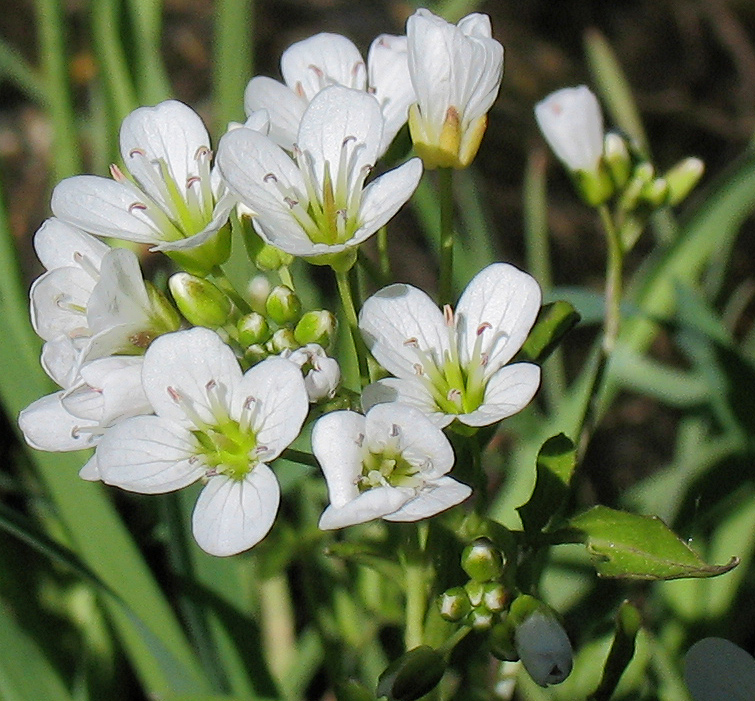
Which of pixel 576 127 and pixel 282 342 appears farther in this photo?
pixel 576 127

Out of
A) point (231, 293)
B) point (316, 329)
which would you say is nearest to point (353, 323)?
point (316, 329)

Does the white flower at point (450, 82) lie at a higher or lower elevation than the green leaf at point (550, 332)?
higher

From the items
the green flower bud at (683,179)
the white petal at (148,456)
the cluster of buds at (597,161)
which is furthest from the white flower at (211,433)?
the green flower bud at (683,179)

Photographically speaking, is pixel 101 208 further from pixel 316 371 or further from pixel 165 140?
pixel 316 371

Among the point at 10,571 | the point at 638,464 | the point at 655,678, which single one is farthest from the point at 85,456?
the point at 638,464

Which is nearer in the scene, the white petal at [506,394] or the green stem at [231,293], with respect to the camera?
the white petal at [506,394]

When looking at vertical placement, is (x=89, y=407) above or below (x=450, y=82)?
below

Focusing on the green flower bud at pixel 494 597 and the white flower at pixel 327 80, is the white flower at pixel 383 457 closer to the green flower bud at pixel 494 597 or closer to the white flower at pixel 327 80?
the green flower bud at pixel 494 597

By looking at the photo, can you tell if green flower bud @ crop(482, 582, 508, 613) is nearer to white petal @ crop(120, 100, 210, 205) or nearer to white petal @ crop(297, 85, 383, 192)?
white petal @ crop(297, 85, 383, 192)
